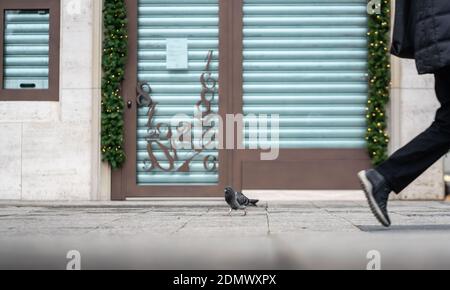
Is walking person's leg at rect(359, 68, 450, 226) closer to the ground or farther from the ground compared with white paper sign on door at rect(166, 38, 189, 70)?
closer to the ground

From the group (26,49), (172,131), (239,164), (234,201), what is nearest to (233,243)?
(234,201)

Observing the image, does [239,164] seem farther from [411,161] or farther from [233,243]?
[233,243]

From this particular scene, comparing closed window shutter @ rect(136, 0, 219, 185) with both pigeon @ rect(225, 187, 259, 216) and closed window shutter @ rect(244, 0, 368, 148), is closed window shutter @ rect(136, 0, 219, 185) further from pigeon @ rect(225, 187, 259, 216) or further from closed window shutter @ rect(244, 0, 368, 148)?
pigeon @ rect(225, 187, 259, 216)

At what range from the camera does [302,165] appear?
893 centimetres

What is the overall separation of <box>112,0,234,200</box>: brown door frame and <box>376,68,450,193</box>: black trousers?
4.86m

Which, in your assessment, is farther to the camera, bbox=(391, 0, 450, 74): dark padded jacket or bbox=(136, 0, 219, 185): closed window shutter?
bbox=(136, 0, 219, 185): closed window shutter

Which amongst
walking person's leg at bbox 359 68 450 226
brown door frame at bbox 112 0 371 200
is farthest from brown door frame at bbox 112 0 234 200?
walking person's leg at bbox 359 68 450 226

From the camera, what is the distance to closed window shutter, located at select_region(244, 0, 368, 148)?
29.5 ft

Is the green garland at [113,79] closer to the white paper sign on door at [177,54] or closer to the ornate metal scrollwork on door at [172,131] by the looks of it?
the ornate metal scrollwork on door at [172,131]

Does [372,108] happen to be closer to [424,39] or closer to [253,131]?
[253,131]

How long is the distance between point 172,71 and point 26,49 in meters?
2.02

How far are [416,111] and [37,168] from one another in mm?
4933

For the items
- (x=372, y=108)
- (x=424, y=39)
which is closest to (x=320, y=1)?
(x=372, y=108)
